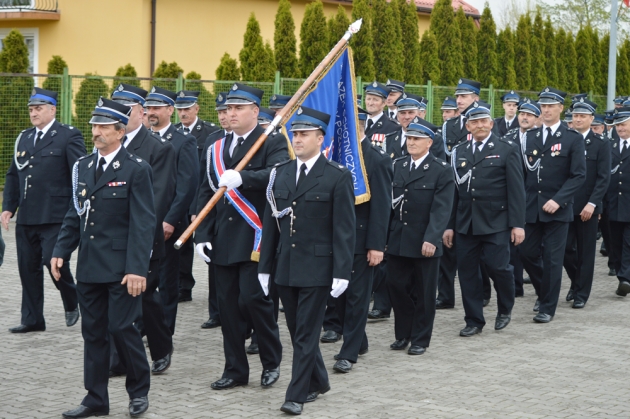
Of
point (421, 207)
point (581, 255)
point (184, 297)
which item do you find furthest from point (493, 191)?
point (184, 297)

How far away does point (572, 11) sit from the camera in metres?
49.1

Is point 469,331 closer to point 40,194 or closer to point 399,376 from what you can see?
point 399,376

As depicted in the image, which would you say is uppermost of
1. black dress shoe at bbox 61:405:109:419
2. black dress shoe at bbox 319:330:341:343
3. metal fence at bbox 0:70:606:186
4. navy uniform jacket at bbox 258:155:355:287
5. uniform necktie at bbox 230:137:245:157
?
metal fence at bbox 0:70:606:186

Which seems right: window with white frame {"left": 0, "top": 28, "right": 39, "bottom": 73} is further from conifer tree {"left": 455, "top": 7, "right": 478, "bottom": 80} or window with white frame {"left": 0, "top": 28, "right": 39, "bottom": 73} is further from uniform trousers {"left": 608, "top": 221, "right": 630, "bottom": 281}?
uniform trousers {"left": 608, "top": 221, "right": 630, "bottom": 281}

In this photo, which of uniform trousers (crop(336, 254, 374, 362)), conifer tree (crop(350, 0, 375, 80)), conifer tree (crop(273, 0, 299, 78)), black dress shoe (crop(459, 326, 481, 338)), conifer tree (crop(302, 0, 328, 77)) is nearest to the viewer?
uniform trousers (crop(336, 254, 374, 362))

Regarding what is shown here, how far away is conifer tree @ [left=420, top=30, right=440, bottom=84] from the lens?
2697cm

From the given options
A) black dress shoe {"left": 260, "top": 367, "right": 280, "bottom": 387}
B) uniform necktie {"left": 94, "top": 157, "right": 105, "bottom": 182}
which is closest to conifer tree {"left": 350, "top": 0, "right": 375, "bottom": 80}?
black dress shoe {"left": 260, "top": 367, "right": 280, "bottom": 387}

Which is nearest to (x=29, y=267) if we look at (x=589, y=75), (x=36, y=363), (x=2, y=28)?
(x=36, y=363)

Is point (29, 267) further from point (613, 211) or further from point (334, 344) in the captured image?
point (613, 211)

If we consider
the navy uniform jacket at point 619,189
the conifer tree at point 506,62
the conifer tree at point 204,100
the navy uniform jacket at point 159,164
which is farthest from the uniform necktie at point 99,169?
the conifer tree at point 506,62

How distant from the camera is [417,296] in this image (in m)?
8.70

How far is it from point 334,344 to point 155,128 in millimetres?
2522

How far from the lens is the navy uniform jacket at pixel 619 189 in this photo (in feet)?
40.0

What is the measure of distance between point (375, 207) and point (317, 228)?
1468 millimetres
